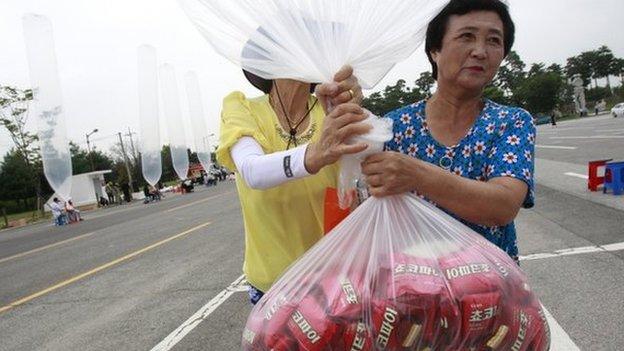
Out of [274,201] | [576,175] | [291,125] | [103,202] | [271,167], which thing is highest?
[291,125]

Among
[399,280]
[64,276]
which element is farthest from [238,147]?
[64,276]

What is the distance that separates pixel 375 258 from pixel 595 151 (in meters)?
15.7

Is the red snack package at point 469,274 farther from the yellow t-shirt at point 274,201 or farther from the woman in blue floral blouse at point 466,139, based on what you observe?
the yellow t-shirt at point 274,201

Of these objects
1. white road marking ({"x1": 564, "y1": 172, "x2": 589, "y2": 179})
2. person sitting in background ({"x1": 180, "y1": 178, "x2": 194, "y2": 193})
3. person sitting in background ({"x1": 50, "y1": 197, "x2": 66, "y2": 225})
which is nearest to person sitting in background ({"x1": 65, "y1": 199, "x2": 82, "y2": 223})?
person sitting in background ({"x1": 50, "y1": 197, "x2": 66, "y2": 225})

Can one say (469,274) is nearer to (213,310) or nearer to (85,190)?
(213,310)

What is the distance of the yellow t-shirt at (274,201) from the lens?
60.2 inches

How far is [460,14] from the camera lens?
1.38 metres

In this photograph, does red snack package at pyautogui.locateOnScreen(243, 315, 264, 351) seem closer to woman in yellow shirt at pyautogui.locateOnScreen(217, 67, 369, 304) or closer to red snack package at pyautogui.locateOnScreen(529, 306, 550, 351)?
woman in yellow shirt at pyautogui.locateOnScreen(217, 67, 369, 304)

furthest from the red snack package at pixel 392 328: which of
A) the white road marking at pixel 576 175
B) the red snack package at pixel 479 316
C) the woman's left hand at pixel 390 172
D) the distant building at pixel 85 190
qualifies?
the distant building at pixel 85 190

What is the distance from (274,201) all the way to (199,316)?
3425 mm

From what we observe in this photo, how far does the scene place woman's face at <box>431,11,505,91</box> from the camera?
1373mm

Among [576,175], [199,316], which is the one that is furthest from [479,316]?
[576,175]

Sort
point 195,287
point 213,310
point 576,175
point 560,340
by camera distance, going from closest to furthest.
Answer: point 560,340
point 213,310
point 195,287
point 576,175

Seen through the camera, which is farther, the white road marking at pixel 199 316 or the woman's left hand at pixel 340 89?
the white road marking at pixel 199 316
